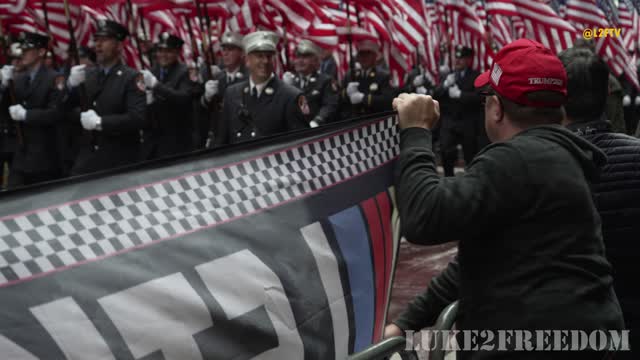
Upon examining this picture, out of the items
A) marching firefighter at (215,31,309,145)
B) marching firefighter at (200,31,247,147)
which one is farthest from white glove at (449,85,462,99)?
marching firefighter at (215,31,309,145)

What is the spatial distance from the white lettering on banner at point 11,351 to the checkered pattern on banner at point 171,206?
0.41 feet

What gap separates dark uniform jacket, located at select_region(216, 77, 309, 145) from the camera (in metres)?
6.80

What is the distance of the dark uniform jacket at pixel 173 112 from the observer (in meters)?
10.8

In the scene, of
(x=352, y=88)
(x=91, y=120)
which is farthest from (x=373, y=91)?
(x=91, y=120)

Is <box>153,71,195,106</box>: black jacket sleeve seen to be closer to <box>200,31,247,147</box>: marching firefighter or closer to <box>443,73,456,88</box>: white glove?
<box>200,31,247,147</box>: marching firefighter

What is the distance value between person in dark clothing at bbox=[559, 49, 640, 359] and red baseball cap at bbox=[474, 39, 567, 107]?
2.49 ft

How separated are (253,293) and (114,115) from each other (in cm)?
585

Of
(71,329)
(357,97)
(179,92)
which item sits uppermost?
(71,329)

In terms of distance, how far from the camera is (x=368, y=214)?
9.70 ft

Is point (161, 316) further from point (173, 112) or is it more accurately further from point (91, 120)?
point (173, 112)

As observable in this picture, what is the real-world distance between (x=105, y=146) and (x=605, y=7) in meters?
9.34

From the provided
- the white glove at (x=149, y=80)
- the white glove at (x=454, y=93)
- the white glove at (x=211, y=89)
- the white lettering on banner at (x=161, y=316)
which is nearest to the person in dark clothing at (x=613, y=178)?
the white lettering on banner at (x=161, y=316)

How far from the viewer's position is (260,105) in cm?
682

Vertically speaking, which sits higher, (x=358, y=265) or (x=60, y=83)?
(x=358, y=265)
